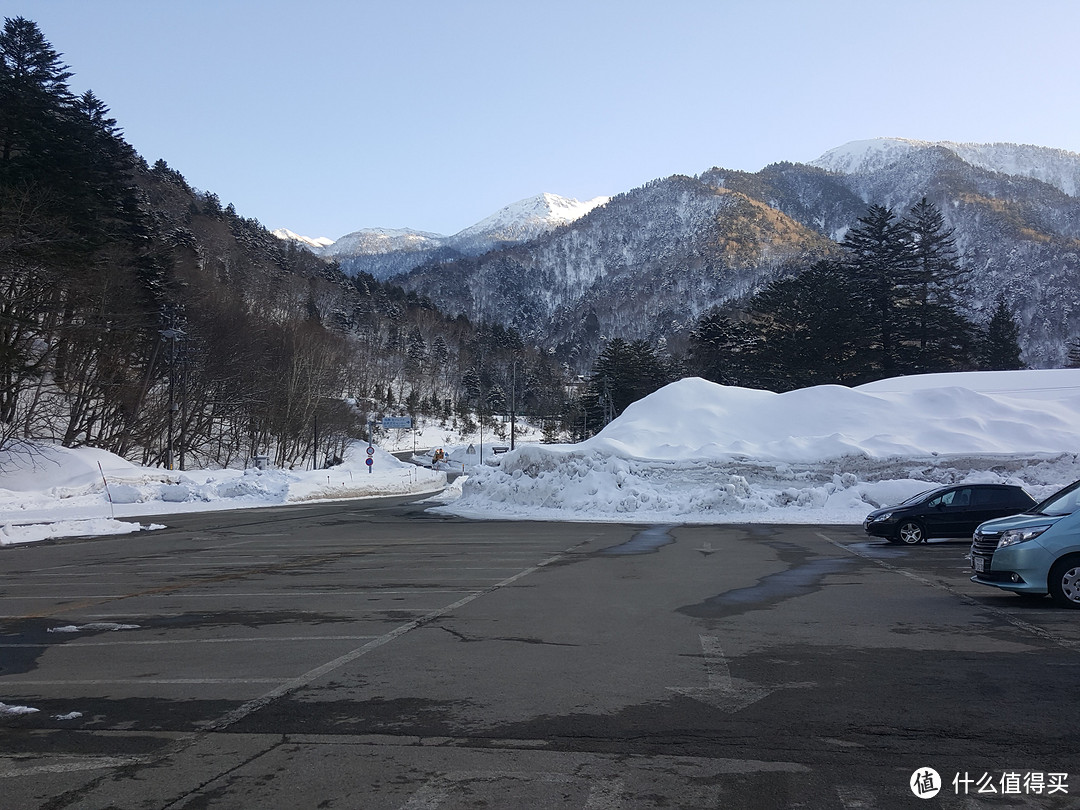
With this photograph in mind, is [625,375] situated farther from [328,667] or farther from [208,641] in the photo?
[328,667]

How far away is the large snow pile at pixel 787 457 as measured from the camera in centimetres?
2581

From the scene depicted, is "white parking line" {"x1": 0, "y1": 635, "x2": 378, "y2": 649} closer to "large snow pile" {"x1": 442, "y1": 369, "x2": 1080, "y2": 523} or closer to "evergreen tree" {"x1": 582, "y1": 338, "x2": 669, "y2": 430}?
"large snow pile" {"x1": 442, "y1": 369, "x2": 1080, "y2": 523}

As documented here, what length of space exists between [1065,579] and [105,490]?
108 feet

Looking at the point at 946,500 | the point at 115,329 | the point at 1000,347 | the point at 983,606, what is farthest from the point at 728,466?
the point at 1000,347

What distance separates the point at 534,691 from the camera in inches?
229

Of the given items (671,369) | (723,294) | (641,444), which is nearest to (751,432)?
(641,444)

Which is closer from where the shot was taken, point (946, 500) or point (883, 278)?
point (946, 500)

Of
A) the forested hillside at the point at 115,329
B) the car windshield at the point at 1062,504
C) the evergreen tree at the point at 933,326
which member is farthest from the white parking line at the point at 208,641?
the evergreen tree at the point at 933,326

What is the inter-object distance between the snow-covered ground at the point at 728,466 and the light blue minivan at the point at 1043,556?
14140 millimetres

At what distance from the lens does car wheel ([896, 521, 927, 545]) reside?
1789 cm

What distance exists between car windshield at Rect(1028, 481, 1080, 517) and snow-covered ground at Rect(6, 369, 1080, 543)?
537 inches

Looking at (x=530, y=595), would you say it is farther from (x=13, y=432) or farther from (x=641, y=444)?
(x=13, y=432)

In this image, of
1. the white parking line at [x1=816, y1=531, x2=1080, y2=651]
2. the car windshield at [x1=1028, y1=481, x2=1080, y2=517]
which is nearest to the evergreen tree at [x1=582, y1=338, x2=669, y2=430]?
the white parking line at [x1=816, y1=531, x2=1080, y2=651]

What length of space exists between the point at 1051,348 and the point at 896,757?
182 metres
